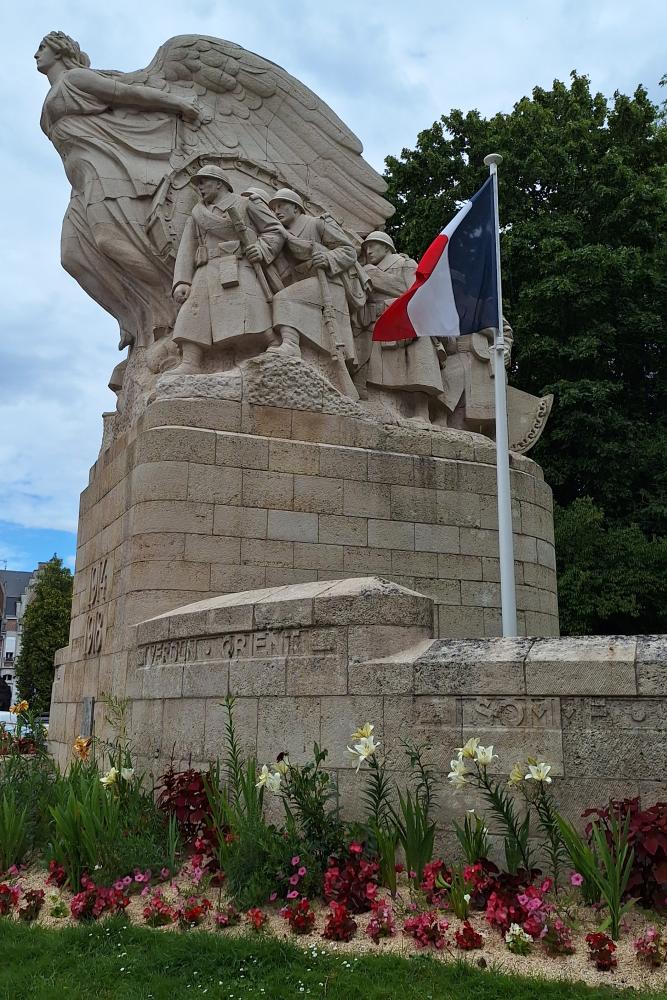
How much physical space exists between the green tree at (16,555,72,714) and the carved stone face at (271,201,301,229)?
25170 millimetres

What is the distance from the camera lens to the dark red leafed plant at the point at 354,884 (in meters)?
4.62

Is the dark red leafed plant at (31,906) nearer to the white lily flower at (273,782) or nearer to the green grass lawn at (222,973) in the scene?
the green grass lawn at (222,973)

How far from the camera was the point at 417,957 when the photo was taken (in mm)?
4074

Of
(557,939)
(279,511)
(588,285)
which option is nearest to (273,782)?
(557,939)

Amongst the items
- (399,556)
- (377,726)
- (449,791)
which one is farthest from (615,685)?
(399,556)

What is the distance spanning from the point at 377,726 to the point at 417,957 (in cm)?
154

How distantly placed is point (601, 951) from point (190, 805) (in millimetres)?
2845

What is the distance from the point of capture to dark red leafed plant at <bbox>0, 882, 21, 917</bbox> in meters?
5.19

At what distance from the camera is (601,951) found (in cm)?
384

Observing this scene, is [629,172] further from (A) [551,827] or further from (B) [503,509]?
(A) [551,827]

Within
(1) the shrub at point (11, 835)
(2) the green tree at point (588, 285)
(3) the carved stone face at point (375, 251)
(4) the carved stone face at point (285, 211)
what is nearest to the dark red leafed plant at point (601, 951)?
(1) the shrub at point (11, 835)

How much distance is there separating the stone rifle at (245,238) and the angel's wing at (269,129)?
6.34 feet

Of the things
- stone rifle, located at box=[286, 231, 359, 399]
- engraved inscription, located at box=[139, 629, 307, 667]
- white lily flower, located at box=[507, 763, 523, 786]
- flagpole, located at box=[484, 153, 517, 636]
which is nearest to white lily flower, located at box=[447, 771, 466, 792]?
white lily flower, located at box=[507, 763, 523, 786]

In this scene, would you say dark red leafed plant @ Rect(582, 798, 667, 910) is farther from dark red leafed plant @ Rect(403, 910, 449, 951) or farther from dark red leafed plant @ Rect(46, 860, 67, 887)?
dark red leafed plant @ Rect(46, 860, 67, 887)
